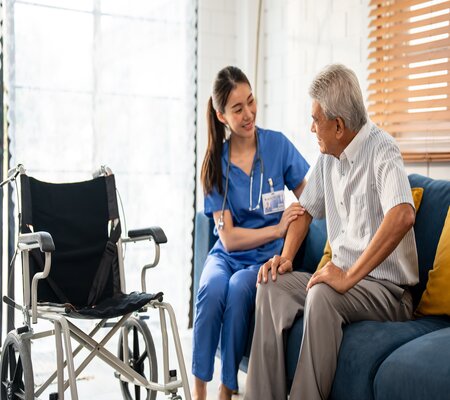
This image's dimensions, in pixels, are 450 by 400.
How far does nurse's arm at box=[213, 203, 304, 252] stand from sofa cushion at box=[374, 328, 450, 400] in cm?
93

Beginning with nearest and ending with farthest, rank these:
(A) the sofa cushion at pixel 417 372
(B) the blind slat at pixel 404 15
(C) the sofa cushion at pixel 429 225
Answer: (A) the sofa cushion at pixel 417 372, (C) the sofa cushion at pixel 429 225, (B) the blind slat at pixel 404 15

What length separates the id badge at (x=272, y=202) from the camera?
2.94 m

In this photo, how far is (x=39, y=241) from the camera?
2.30m

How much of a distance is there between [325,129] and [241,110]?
0.55m

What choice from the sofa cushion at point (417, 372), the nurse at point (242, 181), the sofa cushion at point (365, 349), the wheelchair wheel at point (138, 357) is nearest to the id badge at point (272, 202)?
the nurse at point (242, 181)

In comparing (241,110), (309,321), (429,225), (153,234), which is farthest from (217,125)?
(309,321)

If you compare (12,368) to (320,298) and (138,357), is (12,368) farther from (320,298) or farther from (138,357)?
(320,298)

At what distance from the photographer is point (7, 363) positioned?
2582 mm

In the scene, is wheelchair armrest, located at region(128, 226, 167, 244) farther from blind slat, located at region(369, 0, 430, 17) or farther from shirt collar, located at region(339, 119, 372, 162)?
blind slat, located at region(369, 0, 430, 17)

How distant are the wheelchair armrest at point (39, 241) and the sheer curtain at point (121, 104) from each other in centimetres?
125

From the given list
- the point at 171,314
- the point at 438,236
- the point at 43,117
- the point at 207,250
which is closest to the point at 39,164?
the point at 43,117

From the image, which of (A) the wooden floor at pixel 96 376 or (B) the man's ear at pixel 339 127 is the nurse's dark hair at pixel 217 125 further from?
(A) the wooden floor at pixel 96 376

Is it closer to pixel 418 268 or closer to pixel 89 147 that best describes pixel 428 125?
pixel 418 268

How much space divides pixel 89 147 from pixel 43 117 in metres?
0.30
